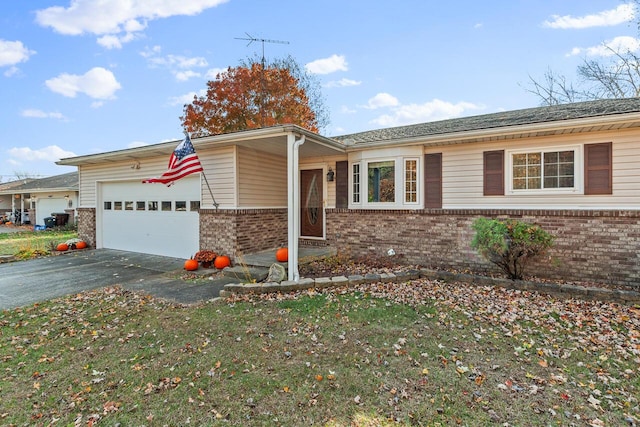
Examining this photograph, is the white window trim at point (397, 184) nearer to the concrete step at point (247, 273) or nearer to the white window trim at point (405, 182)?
the white window trim at point (405, 182)

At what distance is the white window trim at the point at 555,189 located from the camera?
6047 mm

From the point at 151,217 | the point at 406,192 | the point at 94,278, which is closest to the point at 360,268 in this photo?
the point at 406,192

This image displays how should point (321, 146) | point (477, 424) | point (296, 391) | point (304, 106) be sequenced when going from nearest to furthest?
point (477, 424) → point (296, 391) → point (321, 146) → point (304, 106)

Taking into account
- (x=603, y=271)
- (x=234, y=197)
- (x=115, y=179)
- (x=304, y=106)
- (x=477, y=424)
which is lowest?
(x=477, y=424)

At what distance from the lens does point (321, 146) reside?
7.33 meters

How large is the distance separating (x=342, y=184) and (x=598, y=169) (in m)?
5.36

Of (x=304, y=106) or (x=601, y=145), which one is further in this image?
(x=304, y=106)

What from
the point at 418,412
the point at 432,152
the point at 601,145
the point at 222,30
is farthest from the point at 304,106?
the point at 418,412

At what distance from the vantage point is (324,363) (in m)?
3.22

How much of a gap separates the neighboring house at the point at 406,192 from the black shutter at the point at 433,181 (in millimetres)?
24

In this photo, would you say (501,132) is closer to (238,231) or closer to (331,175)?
(331,175)

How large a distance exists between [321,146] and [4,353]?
20.1ft

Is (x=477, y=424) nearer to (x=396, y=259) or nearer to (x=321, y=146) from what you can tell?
(x=396, y=259)

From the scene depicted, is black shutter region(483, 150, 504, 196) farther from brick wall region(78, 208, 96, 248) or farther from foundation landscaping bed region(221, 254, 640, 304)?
brick wall region(78, 208, 96, 248)
